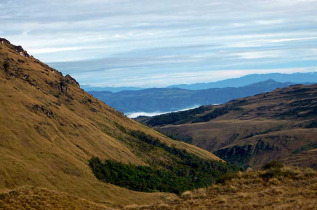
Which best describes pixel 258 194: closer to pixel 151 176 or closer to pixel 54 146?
pixel 54 146

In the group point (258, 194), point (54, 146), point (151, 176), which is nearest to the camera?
point (258, 194)

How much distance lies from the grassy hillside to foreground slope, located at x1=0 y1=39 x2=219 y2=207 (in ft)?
165

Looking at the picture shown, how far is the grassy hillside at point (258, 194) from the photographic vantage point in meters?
29.7

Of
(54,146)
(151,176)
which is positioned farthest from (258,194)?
(151,176)

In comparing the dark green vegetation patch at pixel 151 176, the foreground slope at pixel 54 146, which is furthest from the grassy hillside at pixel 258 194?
the dark green vegetation patch at pixel 151 176

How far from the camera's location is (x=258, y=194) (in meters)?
33.0

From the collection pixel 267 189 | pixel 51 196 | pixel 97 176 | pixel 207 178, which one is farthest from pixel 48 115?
pixel 267 189

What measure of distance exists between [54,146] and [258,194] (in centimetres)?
10384

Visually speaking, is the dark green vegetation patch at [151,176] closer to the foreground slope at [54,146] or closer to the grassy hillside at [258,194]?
the foreground slope at [54,146]

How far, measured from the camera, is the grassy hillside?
2969cm

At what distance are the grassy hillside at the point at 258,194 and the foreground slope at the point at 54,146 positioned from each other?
50.2 m

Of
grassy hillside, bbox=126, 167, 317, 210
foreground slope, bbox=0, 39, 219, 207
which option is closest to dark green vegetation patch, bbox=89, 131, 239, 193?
foreground slope, bbox=0, 39, 219, 207

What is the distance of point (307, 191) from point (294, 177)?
588 centimetres

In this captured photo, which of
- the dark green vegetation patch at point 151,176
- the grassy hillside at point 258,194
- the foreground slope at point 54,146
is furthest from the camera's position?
the dark green vegetation patch at point 151,176
